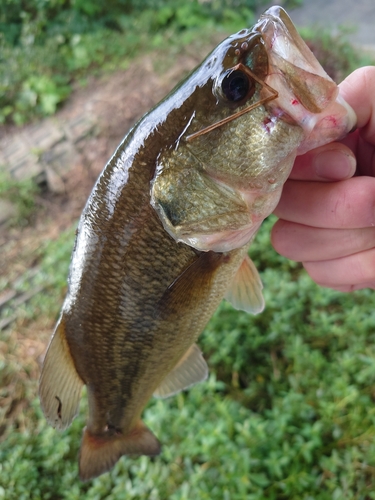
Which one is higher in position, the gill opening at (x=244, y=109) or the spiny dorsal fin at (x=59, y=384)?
the gill opening at (x=244, y=109)

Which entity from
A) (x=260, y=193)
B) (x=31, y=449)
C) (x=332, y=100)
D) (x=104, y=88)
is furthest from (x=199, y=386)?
(x=104, y=88)

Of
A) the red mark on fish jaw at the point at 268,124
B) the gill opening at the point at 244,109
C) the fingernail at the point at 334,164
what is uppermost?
the gill opening at the point at 244,109

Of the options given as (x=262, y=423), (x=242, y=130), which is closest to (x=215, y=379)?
(x=262, y=423)

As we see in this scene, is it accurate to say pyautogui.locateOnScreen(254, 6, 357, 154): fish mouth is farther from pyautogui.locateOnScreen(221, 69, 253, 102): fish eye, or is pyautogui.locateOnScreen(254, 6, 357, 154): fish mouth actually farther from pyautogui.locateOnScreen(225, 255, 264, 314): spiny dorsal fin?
pyautogui.locateOnScreen(225, 255, 264, 314): spiny dorsal fin

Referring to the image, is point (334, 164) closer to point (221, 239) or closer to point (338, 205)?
point (338, 205)

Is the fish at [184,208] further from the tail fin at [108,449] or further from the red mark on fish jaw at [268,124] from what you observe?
the tail fin at [108,449]

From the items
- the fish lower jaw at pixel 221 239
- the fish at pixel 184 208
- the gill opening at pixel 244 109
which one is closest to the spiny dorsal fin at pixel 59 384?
the fish at pixel 184 208

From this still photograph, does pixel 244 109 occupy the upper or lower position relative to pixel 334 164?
upper
